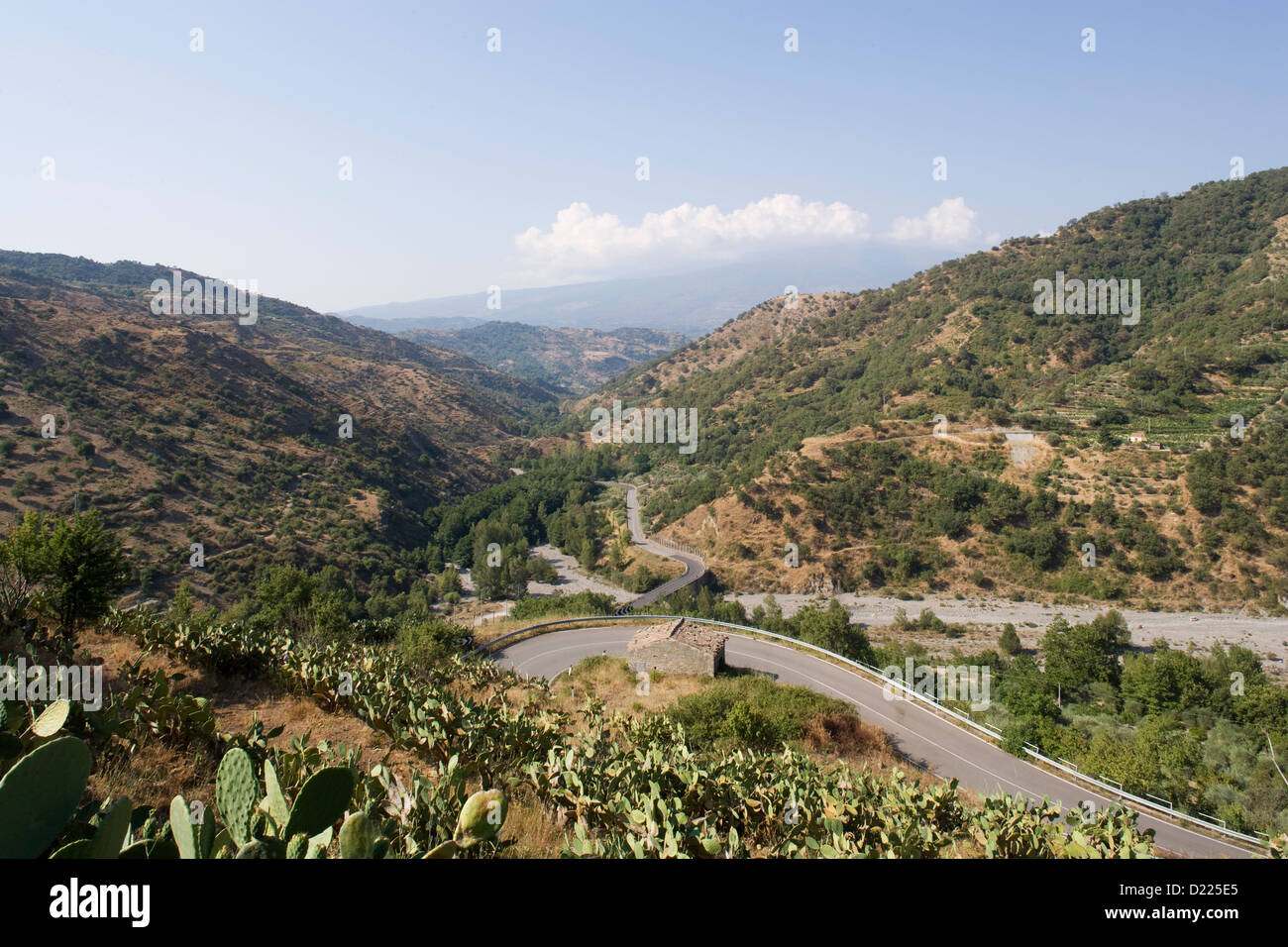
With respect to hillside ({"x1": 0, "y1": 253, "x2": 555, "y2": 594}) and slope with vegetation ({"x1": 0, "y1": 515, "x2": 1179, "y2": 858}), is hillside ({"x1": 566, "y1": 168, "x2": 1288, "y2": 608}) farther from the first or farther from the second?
slope with vegetation ({"x1": 0, "y1": 515, "x2": 1179, "y2": 858})

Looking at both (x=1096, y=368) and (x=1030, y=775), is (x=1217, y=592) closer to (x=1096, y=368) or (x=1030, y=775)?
(x=1096, y=368)

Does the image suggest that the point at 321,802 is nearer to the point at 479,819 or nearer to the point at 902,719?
the point at 479,819

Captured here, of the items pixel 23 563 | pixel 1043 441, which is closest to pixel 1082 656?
pixel 1043 441

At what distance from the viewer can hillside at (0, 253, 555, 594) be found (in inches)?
1417

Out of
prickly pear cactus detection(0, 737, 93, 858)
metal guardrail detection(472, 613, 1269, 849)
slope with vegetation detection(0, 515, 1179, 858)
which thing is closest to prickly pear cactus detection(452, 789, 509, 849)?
slope with vegetation detection(0, 515, 1179, 858)

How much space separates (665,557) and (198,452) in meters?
40.4

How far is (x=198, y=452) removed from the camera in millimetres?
45000

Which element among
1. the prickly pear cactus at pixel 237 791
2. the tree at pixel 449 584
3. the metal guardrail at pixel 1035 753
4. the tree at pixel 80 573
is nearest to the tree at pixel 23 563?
the tree at pixel 80 573

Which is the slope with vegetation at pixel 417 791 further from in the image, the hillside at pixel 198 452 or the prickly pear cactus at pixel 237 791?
the hillside at pixel 198 452

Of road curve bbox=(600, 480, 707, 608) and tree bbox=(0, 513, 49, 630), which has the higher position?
tree bbox=(0, 513, 49, 630)

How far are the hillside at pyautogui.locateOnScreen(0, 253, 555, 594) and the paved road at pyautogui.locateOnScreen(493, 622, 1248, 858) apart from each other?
2624 centimetres
